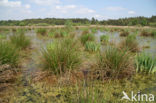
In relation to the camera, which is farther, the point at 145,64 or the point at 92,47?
the point at 92,47

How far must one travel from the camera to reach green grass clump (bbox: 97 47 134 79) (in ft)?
8.48

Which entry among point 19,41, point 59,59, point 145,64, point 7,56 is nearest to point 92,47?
point 145,64

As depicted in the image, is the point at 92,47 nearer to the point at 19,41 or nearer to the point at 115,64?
the point at 115,64

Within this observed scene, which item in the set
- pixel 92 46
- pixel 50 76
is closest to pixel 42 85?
pixel 50 76

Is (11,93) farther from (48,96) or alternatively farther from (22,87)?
(48,96)

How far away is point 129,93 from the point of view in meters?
2.09

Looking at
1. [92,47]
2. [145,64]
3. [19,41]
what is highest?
[19,41]

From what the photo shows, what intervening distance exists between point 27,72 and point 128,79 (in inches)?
89.2

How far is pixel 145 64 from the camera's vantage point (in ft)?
9.52

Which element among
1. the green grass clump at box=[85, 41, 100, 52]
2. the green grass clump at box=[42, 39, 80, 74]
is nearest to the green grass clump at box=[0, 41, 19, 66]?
the green grass clump at box=[42, 39, 80, 74]

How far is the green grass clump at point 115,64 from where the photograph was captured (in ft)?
8.48

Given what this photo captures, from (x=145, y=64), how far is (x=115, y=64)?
0.83m

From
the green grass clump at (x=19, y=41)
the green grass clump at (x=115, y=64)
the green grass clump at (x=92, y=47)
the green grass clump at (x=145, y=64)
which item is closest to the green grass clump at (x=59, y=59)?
the green grass clump at (x=115, y=64)

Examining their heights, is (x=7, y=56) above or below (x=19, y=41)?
below
